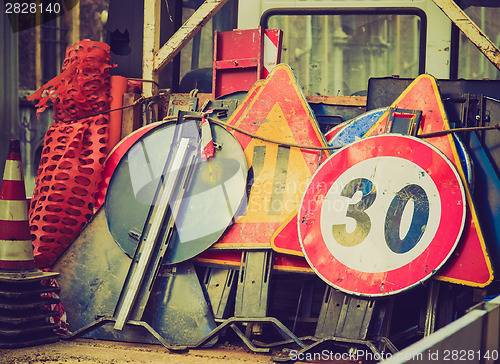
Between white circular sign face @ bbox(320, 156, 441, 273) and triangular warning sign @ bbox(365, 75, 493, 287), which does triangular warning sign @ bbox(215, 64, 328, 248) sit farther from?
triangular warning sign @ bbox(365, 75, 493, 287)

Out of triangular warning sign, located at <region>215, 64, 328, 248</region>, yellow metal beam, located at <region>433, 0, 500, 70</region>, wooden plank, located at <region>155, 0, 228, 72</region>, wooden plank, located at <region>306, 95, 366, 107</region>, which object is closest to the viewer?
triangular warning sign, located at <region>215, 64, 328, 248</region>

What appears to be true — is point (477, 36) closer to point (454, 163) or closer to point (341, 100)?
point (341, 100)

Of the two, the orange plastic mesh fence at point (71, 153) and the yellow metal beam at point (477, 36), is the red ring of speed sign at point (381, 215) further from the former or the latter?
the orange plastic mesh fence at point (71, 153)

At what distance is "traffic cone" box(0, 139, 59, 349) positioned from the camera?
4.80 metres

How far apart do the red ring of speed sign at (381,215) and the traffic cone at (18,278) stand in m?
1.80

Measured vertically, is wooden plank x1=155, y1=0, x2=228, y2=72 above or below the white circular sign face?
above

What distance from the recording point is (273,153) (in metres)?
5.37

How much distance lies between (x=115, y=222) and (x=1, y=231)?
2.74ft

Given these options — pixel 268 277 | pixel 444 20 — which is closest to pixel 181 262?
pixel 268 277

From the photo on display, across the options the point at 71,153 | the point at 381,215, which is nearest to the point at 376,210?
the point at 381,215

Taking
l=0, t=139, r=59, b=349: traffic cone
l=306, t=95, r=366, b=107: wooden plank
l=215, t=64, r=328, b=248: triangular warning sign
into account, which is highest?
l=306, t=95, r=366, b=107: wooden plank

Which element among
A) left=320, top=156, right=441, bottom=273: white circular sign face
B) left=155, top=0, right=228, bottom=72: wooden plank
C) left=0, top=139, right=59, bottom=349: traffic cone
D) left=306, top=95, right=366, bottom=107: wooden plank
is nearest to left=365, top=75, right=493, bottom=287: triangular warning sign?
left=320, top=156, right=441, bottom=273: white circular sign face

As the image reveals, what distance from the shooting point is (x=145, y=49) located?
6.51 metres

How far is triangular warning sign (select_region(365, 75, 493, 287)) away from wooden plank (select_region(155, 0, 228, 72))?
2.03 metres
